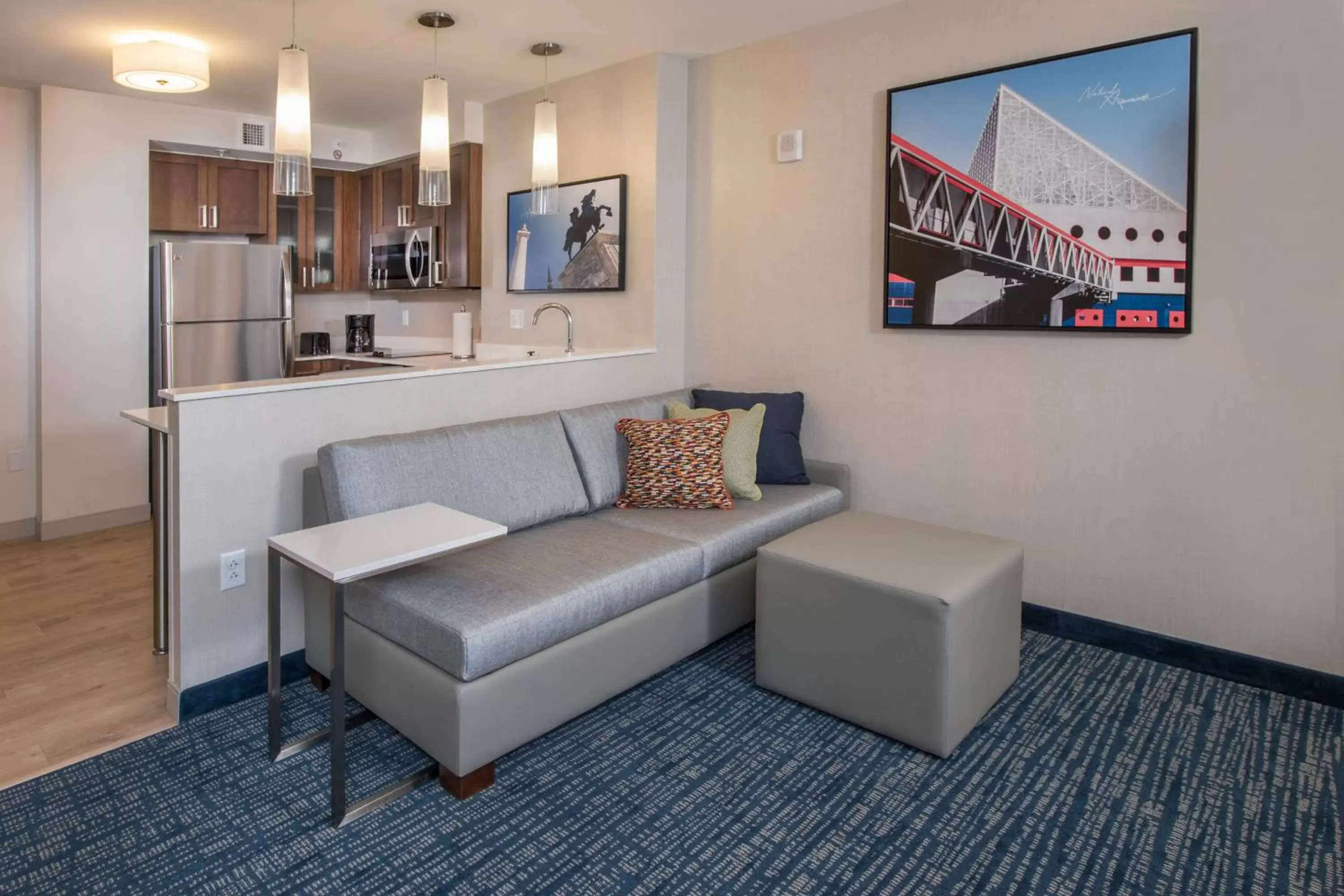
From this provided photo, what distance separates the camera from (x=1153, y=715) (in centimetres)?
251

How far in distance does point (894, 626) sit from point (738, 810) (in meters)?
0.65

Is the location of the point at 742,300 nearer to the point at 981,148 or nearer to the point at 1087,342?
the point at 981,148

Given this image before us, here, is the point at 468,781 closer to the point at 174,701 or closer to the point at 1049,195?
the point at 174,701

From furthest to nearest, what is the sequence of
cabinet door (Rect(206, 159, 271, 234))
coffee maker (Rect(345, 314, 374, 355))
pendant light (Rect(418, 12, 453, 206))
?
coffee maker (Rect(345, 314, 374, 355)) < cabinet door (Rect(206, 159, 271, 234)) < pendant light (Rect(418, 12, 453, 206))

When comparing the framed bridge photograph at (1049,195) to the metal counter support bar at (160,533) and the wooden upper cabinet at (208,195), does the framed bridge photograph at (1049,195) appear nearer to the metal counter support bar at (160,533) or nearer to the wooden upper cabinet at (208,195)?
the metal counter support bar at (160,533)

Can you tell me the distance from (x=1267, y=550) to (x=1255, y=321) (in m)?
0.73

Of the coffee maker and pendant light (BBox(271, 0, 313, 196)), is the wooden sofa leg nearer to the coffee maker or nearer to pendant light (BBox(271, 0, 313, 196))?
pendant light (BBox(271, 0, 313, 196))

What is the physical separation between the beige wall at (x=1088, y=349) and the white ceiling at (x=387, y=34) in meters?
0.35

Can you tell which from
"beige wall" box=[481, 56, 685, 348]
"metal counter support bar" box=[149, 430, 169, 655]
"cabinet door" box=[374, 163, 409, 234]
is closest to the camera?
"metal counter support bar" box=[149, 430, 169, 655]

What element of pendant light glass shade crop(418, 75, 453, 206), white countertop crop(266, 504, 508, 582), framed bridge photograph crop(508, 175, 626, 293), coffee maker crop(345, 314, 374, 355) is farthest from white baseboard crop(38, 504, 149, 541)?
white countertop crop(266, 504, 508, 582)

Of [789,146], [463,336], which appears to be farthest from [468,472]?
[463,336]

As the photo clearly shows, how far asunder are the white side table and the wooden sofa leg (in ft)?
0.25

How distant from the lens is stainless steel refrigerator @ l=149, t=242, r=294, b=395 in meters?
4.59

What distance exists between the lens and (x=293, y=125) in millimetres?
2953
